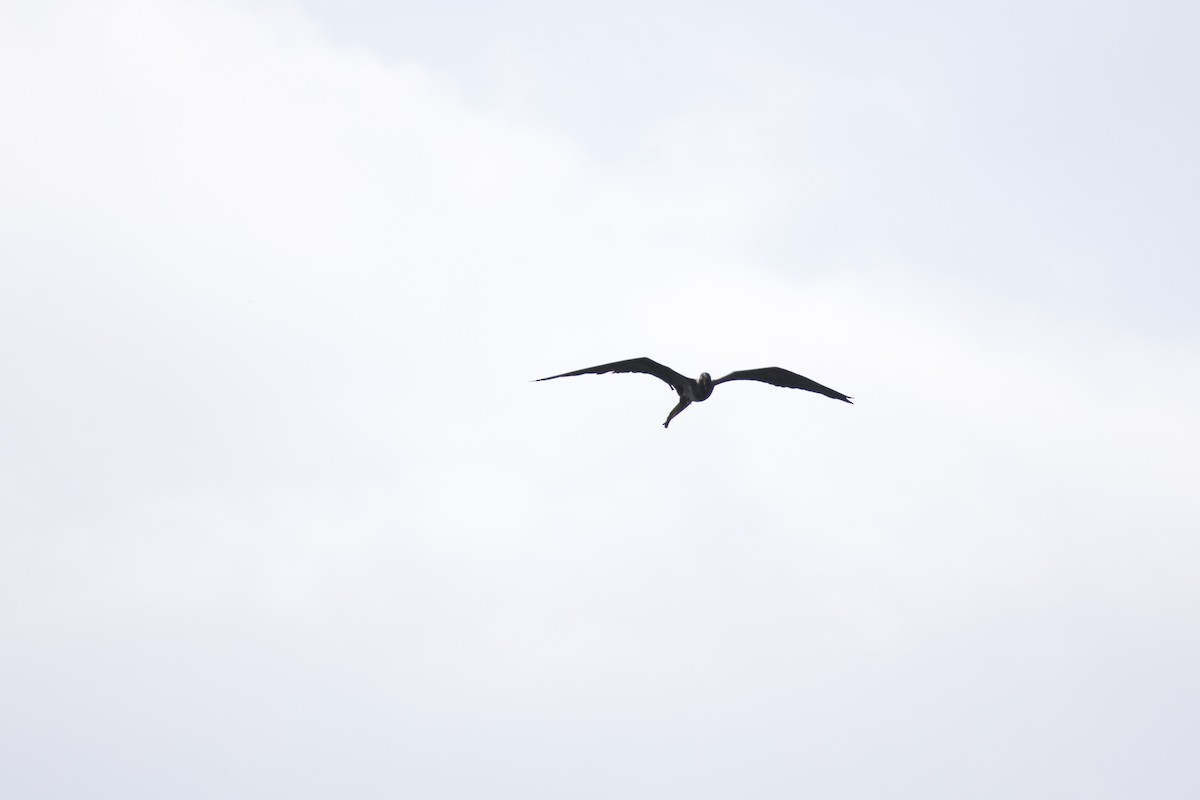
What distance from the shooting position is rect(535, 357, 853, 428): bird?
34.7m

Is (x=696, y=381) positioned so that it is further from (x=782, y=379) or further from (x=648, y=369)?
(x=782, y=379)

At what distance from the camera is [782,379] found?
121ft

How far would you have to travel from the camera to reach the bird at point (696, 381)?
3466 cm

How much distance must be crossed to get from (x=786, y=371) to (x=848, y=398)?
191cm

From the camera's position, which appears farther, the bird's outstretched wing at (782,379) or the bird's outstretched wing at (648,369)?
the bird's outstretched wing at (782,379)

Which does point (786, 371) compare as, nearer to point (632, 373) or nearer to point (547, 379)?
point (632, 373)

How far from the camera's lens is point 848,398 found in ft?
118

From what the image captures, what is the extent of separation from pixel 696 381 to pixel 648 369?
1.39m

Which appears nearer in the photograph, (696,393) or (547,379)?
(547,379)

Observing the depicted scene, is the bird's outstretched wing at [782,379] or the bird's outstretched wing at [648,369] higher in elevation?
the bird's outstretched wing at [782,379]

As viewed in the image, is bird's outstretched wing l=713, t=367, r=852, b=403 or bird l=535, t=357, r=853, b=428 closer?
bird l=535, t=357, r=853, b=428

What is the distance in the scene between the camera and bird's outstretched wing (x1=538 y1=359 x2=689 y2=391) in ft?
113

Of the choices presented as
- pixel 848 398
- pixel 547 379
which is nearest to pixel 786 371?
pixel 848 398

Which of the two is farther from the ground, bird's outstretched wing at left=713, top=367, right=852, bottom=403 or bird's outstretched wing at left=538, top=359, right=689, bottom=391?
bird's outstretched wing at left=713, top=367, right=852, bottom=403
